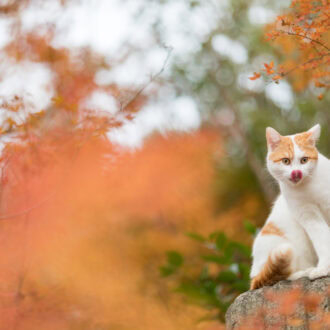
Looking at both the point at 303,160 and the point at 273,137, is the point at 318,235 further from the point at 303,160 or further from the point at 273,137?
the point at 273,137

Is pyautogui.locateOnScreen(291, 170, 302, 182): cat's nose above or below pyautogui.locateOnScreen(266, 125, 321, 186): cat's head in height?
below

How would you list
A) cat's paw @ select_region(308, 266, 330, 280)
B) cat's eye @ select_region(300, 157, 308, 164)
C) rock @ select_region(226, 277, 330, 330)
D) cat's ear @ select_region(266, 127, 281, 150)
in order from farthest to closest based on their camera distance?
cat's ear @ select_region(266, 127, 281, 150), cat's eye @ select_region(300, 157, 308, 164), cat's paw @ select_region(308, 266, 330, 280), rock @ select_region(226, 277, 330, 330)

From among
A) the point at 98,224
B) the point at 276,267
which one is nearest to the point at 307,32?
→ the point at 276,267

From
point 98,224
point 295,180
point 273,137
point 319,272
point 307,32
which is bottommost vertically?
point 319,272

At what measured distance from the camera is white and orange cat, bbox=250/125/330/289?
2.83 m

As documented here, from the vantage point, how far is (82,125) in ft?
12.2

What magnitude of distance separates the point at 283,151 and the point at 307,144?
159 millimetres

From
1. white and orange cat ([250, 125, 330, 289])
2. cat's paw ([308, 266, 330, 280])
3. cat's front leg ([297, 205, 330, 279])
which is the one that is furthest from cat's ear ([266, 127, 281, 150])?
cat's paw ([308, 266, 330, 280])

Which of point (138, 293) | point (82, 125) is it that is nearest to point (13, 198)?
point (82, 125)

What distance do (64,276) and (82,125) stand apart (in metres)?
2.70

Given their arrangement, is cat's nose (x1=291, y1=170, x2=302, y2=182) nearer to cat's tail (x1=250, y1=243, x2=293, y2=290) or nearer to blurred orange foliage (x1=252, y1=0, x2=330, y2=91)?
cat's tail (x1=250, y1=243, x2=293, y2=290)

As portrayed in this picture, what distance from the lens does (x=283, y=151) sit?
9.69ft

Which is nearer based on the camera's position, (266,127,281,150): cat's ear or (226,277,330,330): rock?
(226,277,330,330): rock

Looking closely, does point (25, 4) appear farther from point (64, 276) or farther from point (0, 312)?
point (0, 312)
